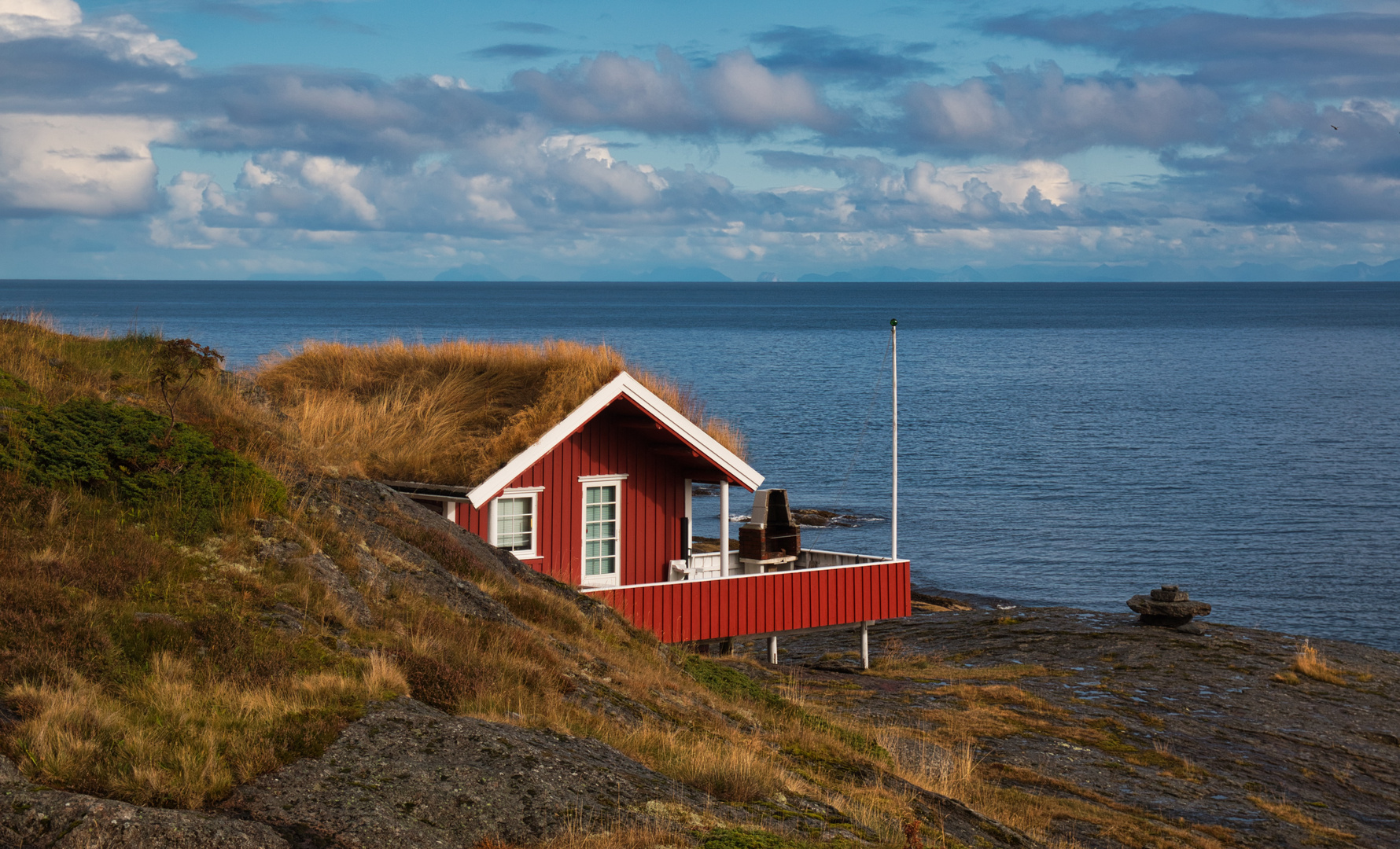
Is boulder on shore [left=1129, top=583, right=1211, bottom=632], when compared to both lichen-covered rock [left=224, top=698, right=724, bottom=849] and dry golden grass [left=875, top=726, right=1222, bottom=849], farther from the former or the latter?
lichen-covered rock [left=224, top=698, right=724, bottom=849]

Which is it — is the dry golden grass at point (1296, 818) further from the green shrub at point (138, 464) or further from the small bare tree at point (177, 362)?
the small bare tree at point (177, 362)

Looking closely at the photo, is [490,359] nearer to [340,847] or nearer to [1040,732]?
[1040,732]

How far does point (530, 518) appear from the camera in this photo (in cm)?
2219

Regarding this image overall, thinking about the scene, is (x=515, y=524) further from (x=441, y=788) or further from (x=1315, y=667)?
(x=1315, y=667)

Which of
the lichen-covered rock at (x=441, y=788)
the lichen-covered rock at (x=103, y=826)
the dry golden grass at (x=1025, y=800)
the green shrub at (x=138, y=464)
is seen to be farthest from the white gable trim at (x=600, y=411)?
the lichen-covered rock at (x=103, y=826)

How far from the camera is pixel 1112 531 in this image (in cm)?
5256

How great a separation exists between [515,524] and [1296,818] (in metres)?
13.6

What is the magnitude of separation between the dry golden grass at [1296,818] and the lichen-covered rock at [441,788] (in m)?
11.9

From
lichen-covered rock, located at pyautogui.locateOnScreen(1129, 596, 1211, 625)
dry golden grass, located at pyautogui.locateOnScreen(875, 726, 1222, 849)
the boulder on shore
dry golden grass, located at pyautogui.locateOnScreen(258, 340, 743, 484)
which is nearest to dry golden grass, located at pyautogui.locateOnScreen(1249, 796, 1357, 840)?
dry golden grass, located at pyautogui.locateOnScreen(875, 726, 1222, 849)

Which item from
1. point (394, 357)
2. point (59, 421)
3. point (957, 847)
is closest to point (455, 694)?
point (957, 847)

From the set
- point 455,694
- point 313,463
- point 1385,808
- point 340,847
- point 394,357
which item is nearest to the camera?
point 340,847

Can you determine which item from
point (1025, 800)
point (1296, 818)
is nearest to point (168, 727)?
point (1025, 800)

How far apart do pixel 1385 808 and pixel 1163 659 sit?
10982mm

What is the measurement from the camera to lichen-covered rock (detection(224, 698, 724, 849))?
23.6 ft
